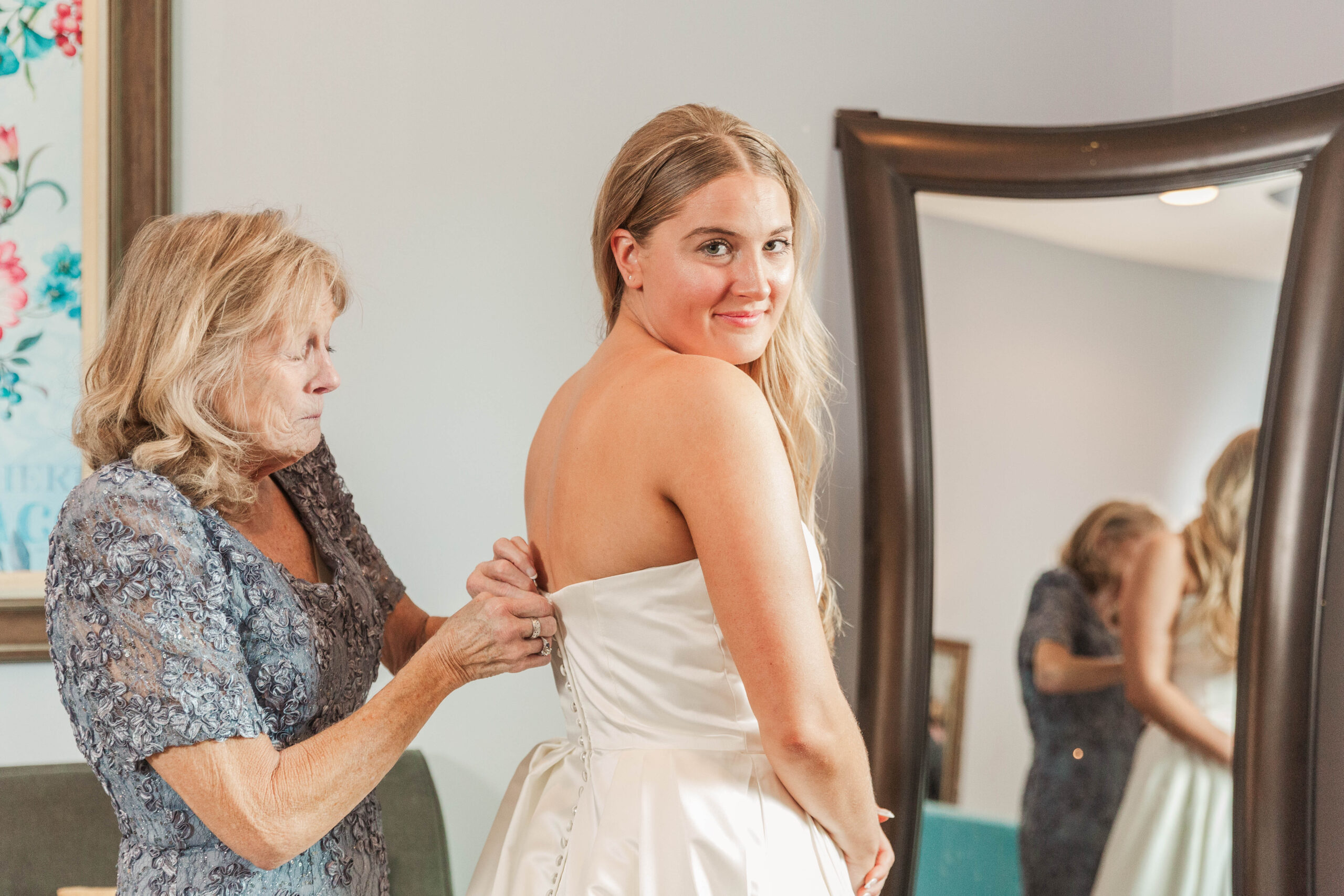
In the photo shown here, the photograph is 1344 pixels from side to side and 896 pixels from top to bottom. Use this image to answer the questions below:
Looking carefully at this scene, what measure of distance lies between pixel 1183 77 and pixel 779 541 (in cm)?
175

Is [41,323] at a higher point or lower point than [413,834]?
higher

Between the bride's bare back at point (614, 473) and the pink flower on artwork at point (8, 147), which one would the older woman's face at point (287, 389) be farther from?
the pink flower on artwork at point (8, 147)

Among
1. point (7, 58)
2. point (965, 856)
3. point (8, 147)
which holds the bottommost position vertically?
point (965, 856)

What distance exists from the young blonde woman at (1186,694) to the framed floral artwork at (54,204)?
5.81ft

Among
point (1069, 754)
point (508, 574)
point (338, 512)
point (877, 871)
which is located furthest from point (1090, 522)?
point (338, 512)

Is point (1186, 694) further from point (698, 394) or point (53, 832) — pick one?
point (53, 832)

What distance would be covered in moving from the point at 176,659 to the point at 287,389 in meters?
0.31

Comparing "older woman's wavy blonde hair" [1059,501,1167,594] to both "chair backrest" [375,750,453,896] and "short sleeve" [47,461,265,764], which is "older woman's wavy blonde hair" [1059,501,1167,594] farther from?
"short sleeve" [47,461,265,764]

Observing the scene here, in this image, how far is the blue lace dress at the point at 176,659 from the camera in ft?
3.11

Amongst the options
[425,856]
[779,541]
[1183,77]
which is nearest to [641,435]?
[779,541]

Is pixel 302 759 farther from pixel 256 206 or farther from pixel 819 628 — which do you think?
pixel 256 206

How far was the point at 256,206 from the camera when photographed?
1.76 metres

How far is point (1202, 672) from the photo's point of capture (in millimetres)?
1628

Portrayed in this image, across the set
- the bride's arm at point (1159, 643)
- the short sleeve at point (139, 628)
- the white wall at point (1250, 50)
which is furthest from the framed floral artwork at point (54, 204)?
the white wall at point (1250, 50)
